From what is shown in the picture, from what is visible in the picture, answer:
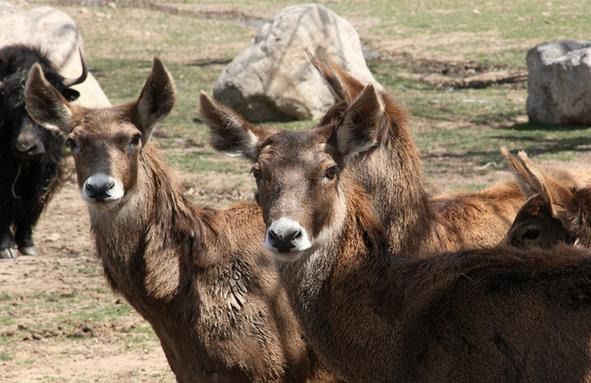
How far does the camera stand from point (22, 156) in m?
13.6

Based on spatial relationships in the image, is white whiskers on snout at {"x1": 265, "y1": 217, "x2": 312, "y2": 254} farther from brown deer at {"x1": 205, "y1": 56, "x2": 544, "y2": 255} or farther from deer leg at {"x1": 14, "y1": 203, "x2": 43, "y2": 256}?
deer leg at {"x1": 14, "y1": 203, "x2": 43, "y2": 256}

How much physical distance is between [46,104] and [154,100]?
0.71m

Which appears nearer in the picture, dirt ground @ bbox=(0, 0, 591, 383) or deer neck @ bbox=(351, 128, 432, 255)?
deer neck @ bbox=(351, 128, 432, 255)

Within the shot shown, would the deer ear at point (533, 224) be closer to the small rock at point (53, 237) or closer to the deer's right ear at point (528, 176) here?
the deer's right ear at point (528, 176)

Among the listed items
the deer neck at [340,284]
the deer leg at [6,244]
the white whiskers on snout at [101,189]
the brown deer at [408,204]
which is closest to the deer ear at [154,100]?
the white whiskers on snout at [101,189]

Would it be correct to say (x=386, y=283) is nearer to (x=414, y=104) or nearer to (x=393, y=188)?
(x=393, y=188)

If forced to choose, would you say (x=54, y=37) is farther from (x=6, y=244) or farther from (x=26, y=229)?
(x=6, y=244)

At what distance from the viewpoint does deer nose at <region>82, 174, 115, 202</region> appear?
7816 millimetres

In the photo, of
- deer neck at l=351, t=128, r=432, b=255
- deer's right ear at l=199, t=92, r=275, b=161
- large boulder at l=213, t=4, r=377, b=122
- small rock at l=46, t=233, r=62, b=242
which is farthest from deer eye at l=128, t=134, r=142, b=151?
large boulder at l=213, t=4, r=377, b=122

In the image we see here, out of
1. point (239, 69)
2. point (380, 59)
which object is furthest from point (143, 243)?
point (380, 59)

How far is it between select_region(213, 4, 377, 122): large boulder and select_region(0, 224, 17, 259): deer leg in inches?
303

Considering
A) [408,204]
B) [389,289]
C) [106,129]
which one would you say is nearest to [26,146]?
[106,129]

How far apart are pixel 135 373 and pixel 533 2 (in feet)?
85.2

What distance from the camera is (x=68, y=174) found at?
16.7 metres
